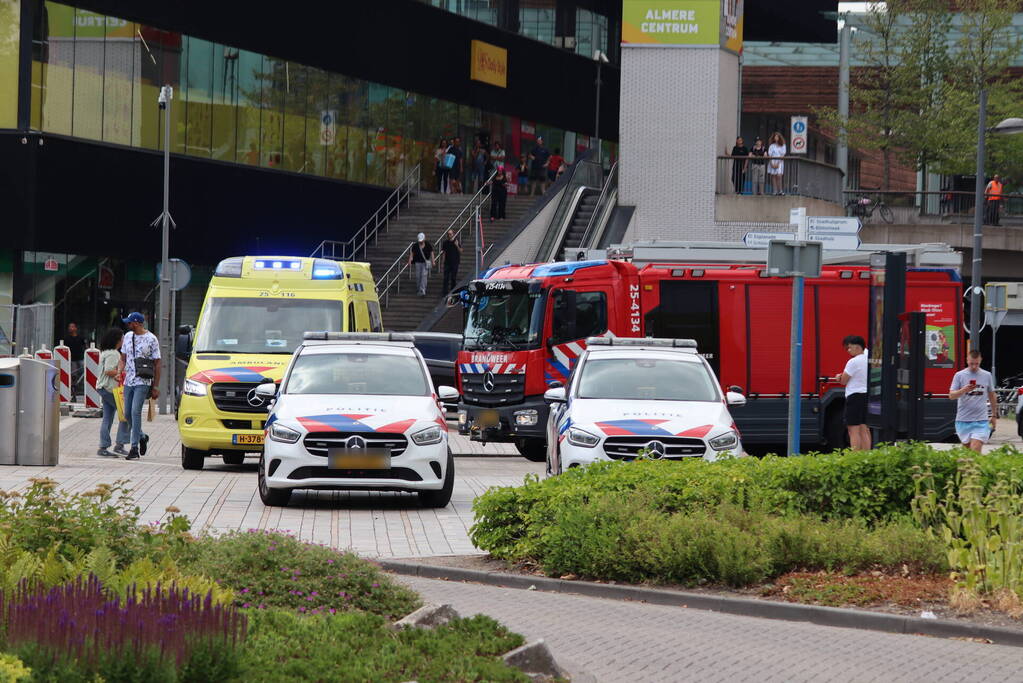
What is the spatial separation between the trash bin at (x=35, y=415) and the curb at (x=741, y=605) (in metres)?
9.43

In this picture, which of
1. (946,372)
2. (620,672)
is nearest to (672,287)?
(946,372)

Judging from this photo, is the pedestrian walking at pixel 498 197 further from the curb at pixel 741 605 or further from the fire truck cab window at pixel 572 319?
the curb at pixel 741 605

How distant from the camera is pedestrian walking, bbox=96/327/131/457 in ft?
73.6

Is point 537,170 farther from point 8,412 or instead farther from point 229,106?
point 8,412

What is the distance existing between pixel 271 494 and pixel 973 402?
9.49 meters

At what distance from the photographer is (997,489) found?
37.5 feet

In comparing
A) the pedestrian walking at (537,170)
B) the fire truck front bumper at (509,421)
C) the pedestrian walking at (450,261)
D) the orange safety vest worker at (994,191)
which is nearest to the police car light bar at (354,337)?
the fire truck front bumper at (509,421)

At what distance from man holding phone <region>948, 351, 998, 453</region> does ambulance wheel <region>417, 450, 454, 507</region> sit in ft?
24.7

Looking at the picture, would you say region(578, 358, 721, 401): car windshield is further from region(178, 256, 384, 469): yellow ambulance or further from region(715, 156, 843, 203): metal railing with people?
region(715, 156, 843, 203): metal railing with people

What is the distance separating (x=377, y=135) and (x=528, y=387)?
87.1 feet

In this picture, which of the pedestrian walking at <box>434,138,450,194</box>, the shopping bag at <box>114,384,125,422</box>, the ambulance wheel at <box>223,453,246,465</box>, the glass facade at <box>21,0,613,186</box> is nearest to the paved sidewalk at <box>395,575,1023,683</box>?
the ambulance wheel at <box>223,453,246,465</box>

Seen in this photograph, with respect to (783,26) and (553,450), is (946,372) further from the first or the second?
(783,26)

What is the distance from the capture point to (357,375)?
17.7 meters

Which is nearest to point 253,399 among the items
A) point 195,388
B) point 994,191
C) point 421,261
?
point 195,388
